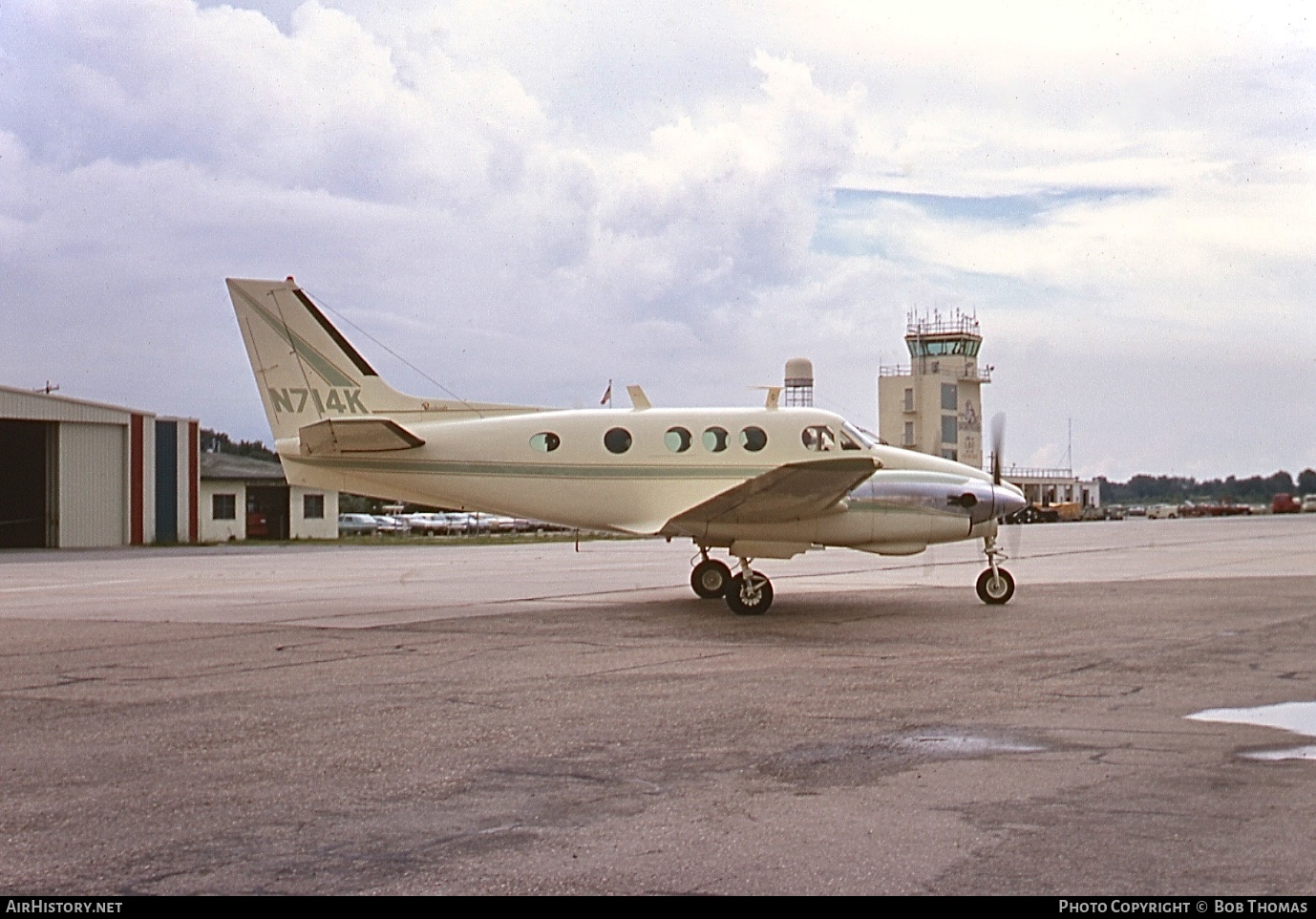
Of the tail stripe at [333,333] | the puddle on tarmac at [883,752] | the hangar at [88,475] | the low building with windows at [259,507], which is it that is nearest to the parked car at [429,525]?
the low building with windows at [259,507]

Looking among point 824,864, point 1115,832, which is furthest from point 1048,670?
point 824,864

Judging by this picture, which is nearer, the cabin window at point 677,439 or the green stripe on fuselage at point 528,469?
the green stripe on fuselage at point 528,469

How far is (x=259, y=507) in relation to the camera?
228 feet

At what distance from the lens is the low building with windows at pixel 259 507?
64938mm

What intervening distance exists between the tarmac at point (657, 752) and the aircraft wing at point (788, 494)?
1426mm

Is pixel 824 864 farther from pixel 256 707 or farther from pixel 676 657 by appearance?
pixel 676 657

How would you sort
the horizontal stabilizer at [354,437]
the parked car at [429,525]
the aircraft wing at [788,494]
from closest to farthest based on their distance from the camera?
1. the aircraft wing at [788,494]
2. the horizontal stabilizer at [354,437]
3. the parked car at [429,525]

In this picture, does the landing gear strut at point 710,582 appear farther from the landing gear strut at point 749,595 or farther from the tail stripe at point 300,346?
the tail stripe at point 300,346

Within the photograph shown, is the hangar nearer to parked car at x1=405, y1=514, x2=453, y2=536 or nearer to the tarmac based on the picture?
parked car at x1=405, y1=514, x2=453, y2=536

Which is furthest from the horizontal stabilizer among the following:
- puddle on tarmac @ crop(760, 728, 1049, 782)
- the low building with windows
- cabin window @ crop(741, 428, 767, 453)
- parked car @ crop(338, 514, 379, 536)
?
parked car @ crop(338, 514, 379, 536)

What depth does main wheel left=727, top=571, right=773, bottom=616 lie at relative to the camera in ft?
60.0

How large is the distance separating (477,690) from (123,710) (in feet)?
9.63

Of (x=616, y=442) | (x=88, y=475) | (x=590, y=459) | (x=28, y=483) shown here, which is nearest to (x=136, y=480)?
(x=88, y=475)

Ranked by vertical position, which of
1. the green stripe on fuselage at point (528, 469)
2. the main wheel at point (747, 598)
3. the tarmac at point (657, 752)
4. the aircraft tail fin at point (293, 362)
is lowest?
the tarmac at point (657, 752)
